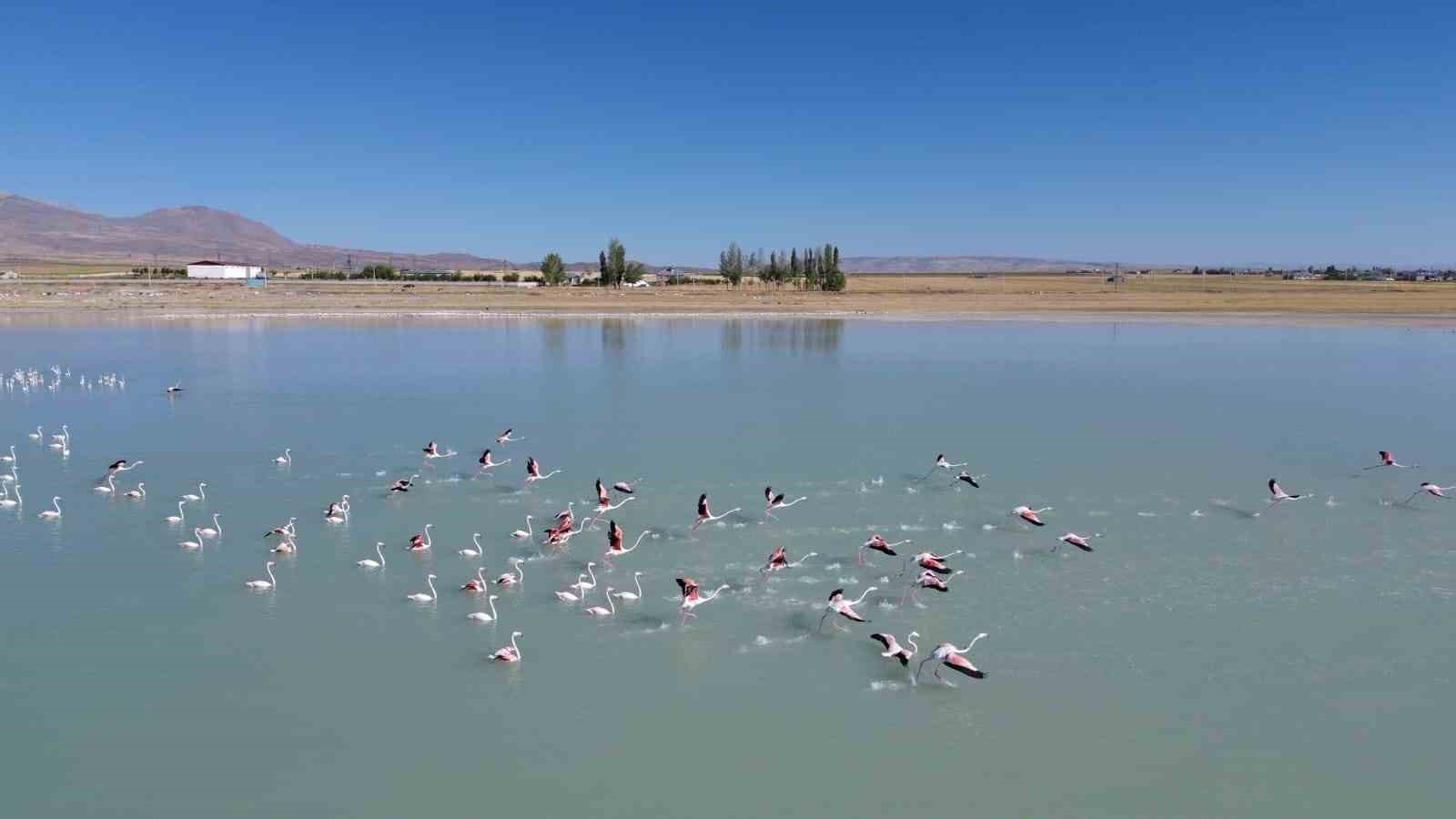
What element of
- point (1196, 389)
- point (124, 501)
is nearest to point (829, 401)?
point (1196, 389)

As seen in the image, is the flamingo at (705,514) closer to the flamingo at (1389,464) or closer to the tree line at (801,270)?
the flamingo at (1389,464)

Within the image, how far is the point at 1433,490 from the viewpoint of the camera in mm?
14664

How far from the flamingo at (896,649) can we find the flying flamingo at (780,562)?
2078mm

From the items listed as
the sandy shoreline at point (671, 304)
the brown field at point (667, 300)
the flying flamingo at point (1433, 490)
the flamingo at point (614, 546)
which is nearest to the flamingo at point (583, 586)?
the flamingo at point (614, 546)

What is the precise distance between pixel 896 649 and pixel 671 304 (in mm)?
65248

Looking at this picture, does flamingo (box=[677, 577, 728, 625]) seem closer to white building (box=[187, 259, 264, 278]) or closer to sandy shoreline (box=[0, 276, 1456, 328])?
sandy shoreline (box=[0, 276, 1456, 328])

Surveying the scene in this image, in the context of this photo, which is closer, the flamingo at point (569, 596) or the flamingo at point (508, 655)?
the flamingo at point (508, 655)

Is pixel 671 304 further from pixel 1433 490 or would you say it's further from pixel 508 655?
pixel 508 655

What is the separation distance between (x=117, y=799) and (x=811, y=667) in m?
5.72

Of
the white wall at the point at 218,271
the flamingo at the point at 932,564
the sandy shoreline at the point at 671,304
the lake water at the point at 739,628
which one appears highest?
the white wall at the point at 218,271

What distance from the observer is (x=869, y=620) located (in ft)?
33.7

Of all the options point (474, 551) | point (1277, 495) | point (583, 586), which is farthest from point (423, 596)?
point (1277, 495)

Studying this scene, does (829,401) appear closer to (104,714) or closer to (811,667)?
(811,667)

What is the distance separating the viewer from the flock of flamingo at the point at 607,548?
9.63 m
